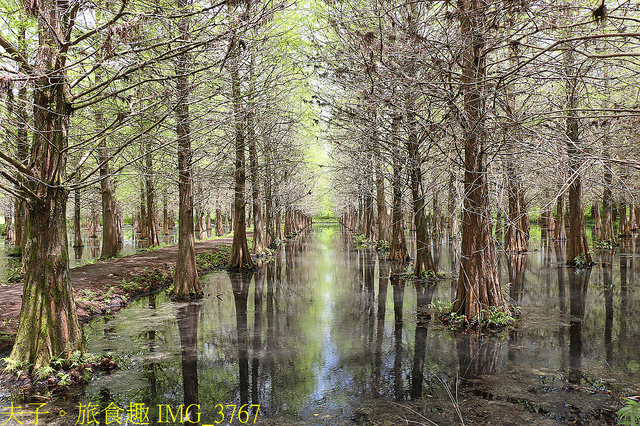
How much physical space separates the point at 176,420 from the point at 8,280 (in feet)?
41.1

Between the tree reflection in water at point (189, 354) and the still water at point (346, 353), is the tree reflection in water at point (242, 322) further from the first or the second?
the tree reflection in water at point (189, 354)

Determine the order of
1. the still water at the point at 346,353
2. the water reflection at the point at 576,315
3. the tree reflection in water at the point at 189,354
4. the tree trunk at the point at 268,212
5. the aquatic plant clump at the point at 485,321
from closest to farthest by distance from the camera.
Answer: the tree reflection in water at the point at 189,354 → the still water at the point at 346,353 → the water reflection at the point at 576,315 → the aquatic plant clump at the point at 485,321 → the tree trunk at the point at 268,212

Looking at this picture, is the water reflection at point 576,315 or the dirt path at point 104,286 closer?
the water reflection at point 576,315

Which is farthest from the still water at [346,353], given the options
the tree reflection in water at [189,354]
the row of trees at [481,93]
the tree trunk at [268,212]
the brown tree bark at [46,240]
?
the tree trunk at [268,212]

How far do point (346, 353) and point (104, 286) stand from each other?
8.36 meters

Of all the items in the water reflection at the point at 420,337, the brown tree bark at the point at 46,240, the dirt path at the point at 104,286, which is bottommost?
the water reflection at the point at 420,337

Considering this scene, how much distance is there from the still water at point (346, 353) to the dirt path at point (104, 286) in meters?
0.63

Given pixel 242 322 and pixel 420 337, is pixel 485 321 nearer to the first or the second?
pixel 420 337

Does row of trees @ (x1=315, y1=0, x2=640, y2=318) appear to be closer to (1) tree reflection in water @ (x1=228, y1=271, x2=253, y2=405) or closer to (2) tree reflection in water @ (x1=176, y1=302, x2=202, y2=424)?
(1) tree reflection in water @ (x1=228, y1=271, x2=253, y2=405)

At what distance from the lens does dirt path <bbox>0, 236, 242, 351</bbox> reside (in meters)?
8.77

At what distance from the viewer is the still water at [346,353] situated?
542cm

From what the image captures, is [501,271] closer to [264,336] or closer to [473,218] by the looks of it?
[473,218]

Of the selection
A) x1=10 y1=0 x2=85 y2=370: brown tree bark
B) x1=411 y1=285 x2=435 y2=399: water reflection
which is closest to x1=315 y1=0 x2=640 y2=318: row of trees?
x1=411 y1=285 x2=435 y2=399: water reflection

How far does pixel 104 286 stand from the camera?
1215cm
